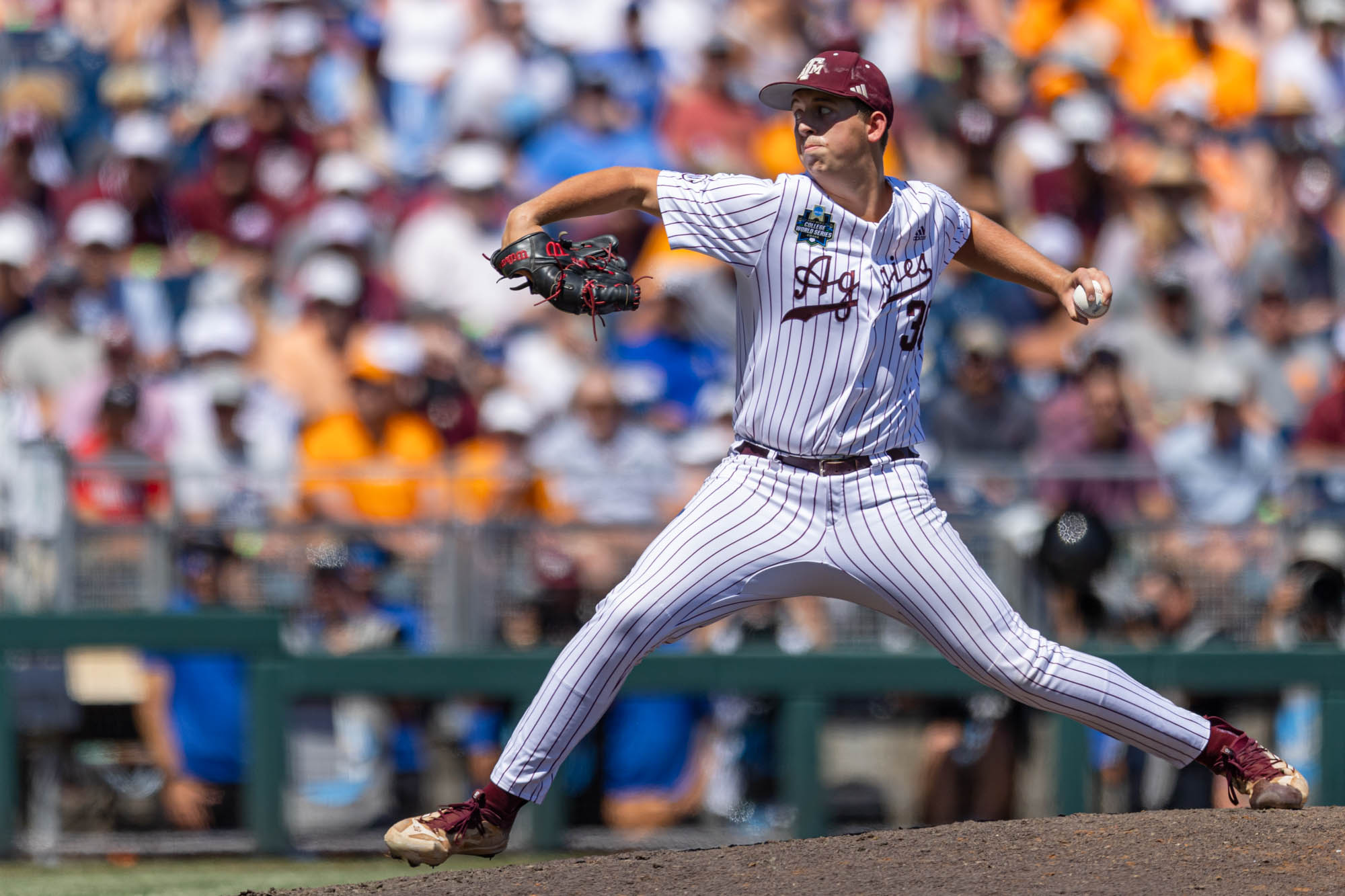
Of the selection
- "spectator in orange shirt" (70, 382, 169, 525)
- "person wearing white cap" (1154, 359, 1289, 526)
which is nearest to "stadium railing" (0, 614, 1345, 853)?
"spectator in orange shirt" (70, 382, 169, 525)

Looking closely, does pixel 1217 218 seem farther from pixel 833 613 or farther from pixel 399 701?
pixel 399 701

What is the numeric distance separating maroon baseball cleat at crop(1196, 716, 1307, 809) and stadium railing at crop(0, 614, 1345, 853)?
6.14ft

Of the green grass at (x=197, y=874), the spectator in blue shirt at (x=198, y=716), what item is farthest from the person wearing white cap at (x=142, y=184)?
the green grass at (x=197, y=874)

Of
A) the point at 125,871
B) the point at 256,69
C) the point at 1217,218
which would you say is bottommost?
the point at 125,871

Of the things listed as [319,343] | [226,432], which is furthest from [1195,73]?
[226,432]

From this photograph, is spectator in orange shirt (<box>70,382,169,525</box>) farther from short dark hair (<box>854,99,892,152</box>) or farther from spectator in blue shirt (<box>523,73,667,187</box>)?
spectator in blue shirt (<box>523,73,667,187</box>)

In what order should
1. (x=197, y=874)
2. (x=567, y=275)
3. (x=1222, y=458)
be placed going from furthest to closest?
(x=1222, y=458) → (x=197, y=874) → (x=567, y=275)

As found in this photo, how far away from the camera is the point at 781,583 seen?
13.9 ft

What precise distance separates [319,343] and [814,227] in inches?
185

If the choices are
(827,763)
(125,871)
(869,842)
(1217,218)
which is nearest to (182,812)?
(125,871)

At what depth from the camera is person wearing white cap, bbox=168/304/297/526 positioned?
6.48 meters

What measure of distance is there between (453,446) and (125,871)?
2266mm

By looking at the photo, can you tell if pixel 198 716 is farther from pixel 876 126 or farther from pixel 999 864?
pixel 876 126

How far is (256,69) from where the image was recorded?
10.3m
